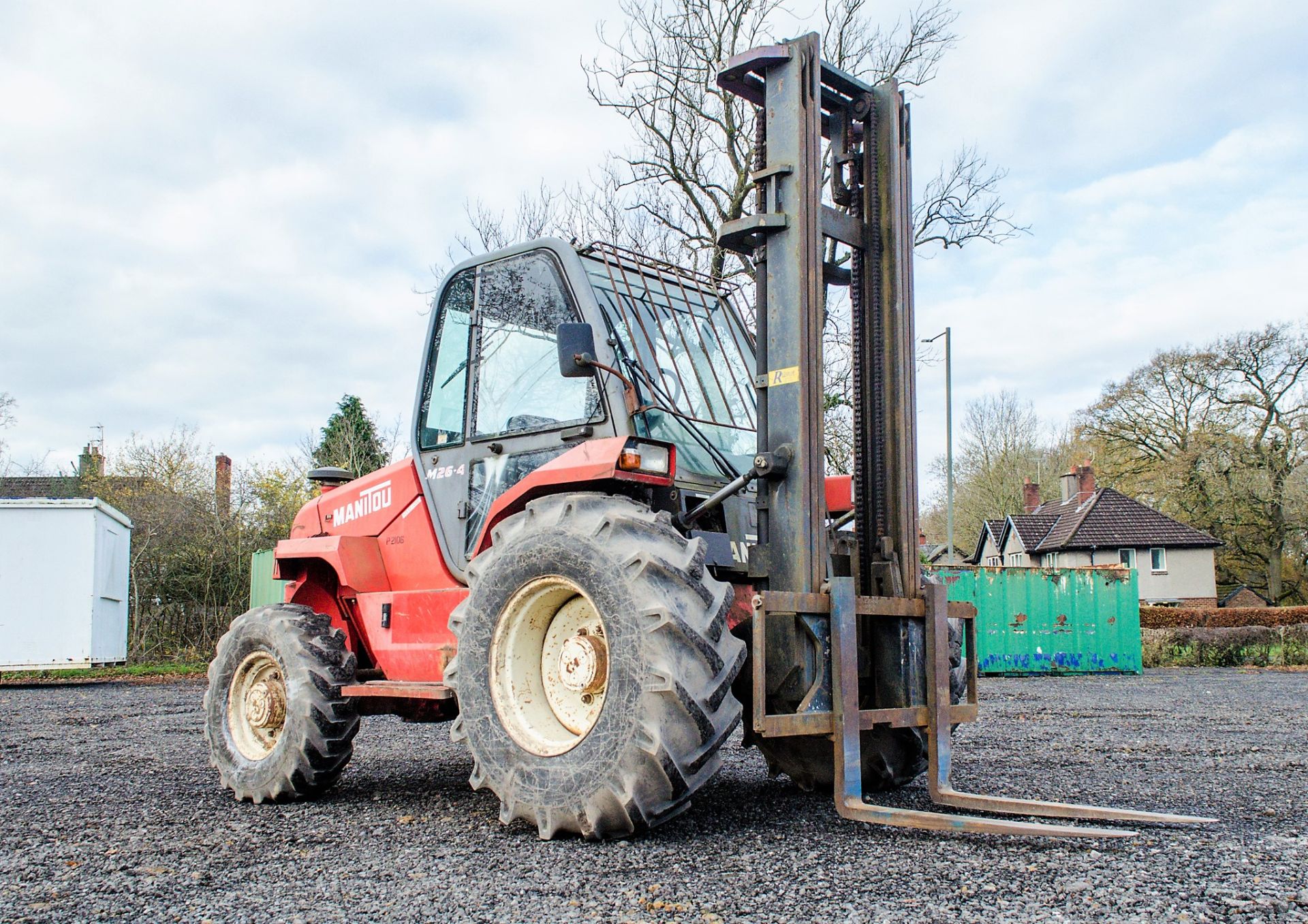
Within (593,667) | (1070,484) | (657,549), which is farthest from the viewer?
(1070,484)

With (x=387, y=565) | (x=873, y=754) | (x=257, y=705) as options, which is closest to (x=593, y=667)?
(x=873, y=754)

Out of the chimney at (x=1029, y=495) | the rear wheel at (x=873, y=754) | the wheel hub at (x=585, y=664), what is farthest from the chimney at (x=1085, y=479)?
the wheel hub at (x=585, y=664)

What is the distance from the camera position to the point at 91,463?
32.8 meters

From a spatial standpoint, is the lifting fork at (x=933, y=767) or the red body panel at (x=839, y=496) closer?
the lifting fork at (x=933, y=767)

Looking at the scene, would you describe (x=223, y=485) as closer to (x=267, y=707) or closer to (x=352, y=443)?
(x=352, y=443)

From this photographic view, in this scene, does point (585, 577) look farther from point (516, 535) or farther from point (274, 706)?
point (274, 706)

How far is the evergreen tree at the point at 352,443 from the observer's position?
28.2 metres

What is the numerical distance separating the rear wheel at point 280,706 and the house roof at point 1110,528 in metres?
45.6

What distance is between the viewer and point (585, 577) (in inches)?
168

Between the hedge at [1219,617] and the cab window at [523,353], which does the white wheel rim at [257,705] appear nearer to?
the cab window at [523,353]

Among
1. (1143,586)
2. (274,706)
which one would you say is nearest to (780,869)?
(274,706)

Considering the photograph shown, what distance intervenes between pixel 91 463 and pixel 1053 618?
27.5 metres

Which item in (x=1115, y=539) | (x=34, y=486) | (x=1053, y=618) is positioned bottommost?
(x=1053, y=618)

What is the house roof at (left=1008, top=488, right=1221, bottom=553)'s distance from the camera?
46406 mm
